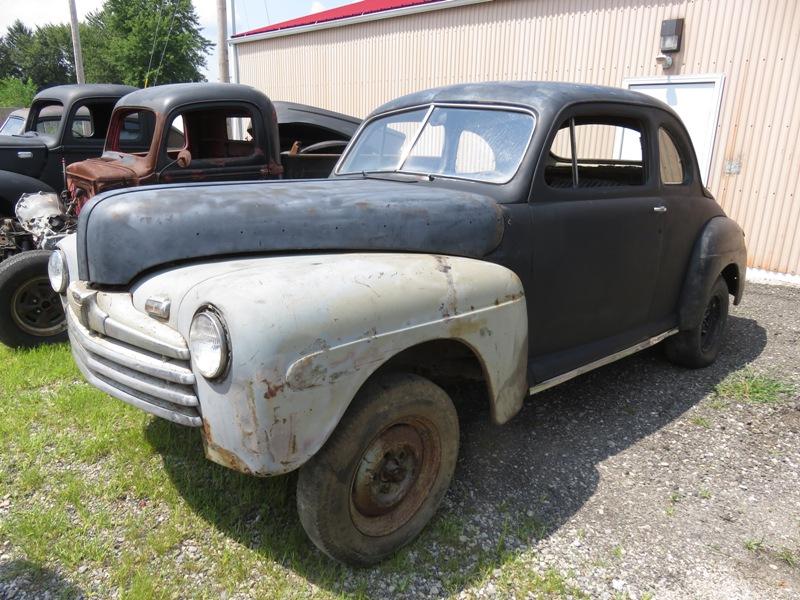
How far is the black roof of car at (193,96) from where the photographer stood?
5.71 meters

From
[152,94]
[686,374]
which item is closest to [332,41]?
[152,94]

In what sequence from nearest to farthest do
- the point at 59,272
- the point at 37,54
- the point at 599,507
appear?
the point at 599,507
the point at 59,272
the point at 37,54

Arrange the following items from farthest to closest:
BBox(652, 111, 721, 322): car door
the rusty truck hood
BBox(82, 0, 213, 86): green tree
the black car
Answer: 1. BBox(82, 0, 213, 86): green tree
2. the black car
3. the rusty truck hood
4. BBox(652, 111, 721, 322): car door

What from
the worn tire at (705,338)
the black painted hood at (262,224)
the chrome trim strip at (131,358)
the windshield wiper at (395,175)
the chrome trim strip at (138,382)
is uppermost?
the windshield wiper at (395,175)

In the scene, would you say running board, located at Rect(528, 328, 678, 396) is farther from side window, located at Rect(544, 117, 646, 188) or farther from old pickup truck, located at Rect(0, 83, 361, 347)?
old pickup truck, located at Rect(0, 83, 361, 347)

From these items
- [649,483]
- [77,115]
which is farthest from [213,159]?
[649,483]

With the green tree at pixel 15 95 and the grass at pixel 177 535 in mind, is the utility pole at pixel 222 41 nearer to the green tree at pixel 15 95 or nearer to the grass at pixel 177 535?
the grass at pixel 177 535

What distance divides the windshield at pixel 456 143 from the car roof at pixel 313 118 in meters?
3.83

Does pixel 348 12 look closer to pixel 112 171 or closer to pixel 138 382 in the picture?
pixel 112 171

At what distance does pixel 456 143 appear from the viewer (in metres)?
3.38

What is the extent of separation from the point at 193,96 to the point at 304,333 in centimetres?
458

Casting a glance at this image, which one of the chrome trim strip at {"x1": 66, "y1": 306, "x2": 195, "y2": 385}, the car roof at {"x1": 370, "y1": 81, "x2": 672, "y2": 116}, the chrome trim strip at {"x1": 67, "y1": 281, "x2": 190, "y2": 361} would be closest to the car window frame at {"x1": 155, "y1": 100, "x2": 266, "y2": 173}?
the car roof at {"x1": 370, "y1": 81, "x2": 672, "y2": 116}

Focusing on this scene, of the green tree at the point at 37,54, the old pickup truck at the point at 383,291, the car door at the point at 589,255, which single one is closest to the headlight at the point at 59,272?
the old pickup truck at the point at 383,291

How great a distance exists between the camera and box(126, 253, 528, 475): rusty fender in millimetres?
1969
